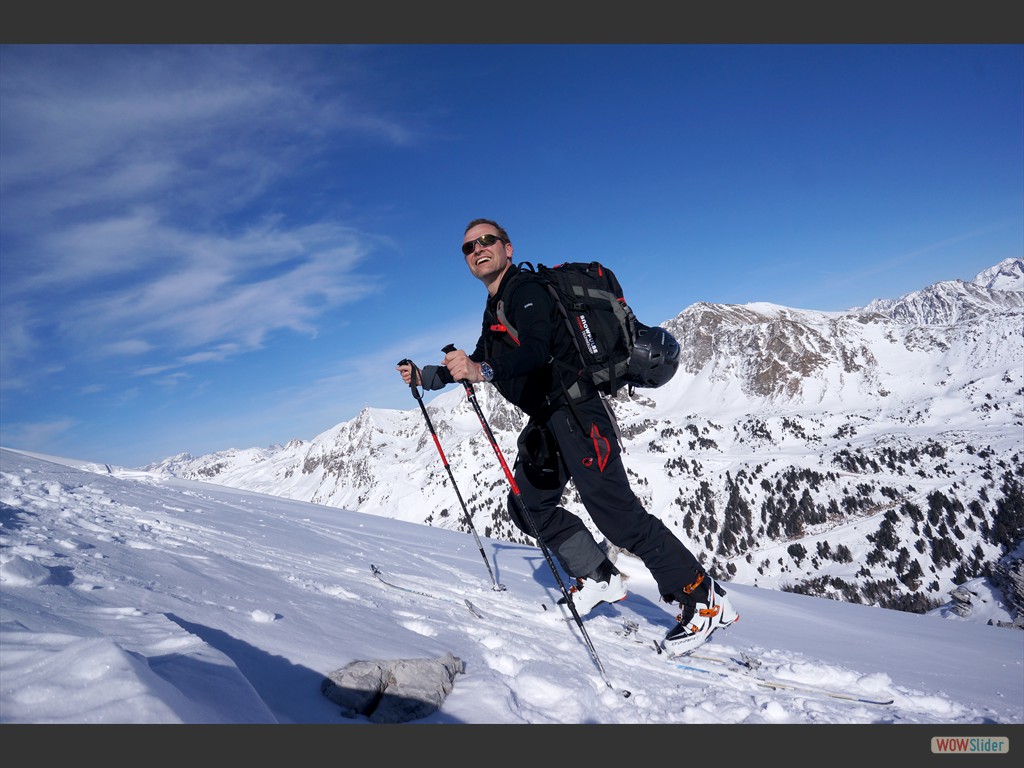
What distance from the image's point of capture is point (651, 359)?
5.14m

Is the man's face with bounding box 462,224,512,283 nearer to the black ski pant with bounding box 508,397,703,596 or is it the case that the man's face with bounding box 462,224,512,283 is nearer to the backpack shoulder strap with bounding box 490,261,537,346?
the backpack shoulder strap with bounding box 490,261,537,346

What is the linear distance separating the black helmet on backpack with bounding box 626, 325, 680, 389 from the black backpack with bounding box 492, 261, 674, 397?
32mm

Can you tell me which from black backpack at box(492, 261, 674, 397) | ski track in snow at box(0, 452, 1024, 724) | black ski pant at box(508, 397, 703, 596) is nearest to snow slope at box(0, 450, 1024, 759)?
ski track in snow at box(0, 452, 1024, 724)

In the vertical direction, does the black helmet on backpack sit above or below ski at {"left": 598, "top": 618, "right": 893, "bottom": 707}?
above

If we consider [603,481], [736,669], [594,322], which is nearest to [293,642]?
[603,481]

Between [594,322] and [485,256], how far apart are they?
141 centimetres

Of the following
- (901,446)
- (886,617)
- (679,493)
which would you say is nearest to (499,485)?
(679,493)

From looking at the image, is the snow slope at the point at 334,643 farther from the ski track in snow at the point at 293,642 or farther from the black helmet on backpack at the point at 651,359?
the black helmet on backpack at the point at 651,359

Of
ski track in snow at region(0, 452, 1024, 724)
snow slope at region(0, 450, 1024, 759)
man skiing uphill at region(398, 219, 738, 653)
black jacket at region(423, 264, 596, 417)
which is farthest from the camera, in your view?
man skiing uphill at region(398, 219, 738, 653)

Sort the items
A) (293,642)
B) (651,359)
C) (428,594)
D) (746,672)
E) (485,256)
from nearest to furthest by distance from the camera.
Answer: (293,642), (746,672), (651,359), (485,256), (428,594)

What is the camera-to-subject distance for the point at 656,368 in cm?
516

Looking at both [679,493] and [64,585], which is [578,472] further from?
[679,493]

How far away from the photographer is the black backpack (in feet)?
16.3

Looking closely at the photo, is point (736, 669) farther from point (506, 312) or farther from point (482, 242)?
point (482, 242)
